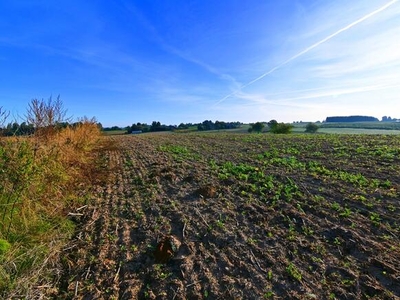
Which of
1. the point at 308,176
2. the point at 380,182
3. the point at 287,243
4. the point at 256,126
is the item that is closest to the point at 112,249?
the point at 287,243

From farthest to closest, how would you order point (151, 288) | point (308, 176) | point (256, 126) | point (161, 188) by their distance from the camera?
1. point (256, 126)
2. point (308, 176)
3. point (161, 188)
4. point (151, 288)

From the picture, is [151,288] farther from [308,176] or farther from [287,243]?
[308,176]

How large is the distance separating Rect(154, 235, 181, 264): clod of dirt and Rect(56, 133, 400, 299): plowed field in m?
0.04

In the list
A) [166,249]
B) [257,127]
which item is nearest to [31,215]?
[166,249]

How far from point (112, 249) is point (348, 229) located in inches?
140

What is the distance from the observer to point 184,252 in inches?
140

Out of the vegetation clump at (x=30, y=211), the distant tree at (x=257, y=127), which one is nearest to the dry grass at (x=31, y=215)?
the vegetation clump at (x=30, y=211)

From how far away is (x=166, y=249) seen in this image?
3.57 m

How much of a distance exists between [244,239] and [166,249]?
1.16m

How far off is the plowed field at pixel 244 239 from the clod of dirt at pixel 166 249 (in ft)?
0.14

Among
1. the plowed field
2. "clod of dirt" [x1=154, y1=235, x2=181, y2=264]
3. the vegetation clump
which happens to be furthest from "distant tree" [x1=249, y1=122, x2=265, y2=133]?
"clod of dirt" [x1=154, y1=235, x2=181, y2=264]

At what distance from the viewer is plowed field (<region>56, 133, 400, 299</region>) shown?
286 centimetres

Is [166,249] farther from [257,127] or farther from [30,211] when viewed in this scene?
[257,127]

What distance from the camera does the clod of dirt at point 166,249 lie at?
11.3 ft
